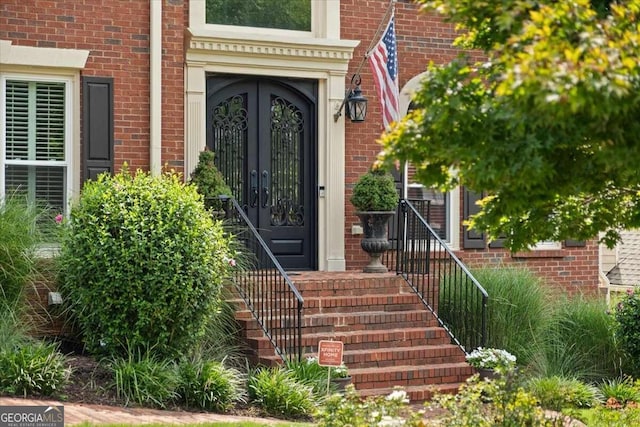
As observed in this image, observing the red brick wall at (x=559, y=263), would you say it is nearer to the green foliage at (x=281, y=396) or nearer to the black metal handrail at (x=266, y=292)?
the black metal handrail at (x=266, y=292)

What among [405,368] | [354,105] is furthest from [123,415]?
[354,105]

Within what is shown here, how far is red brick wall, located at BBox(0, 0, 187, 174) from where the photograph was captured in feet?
37.2

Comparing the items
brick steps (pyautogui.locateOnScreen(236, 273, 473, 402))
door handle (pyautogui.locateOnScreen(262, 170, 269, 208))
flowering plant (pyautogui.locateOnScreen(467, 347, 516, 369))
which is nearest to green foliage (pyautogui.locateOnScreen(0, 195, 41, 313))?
brick steps (pyautogui.locateOnScreen(236, 273, 473, 402))

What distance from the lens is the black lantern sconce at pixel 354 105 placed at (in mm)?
12836

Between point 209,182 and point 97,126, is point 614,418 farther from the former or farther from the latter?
point 97,126

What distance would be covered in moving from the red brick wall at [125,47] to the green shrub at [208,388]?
353 centimetres

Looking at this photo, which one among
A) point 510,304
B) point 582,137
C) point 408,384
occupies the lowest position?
point 408,384

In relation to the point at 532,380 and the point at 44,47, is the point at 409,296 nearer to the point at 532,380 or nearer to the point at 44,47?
the point at 532,380

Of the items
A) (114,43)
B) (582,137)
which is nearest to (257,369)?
(114,43)

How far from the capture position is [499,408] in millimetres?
6848

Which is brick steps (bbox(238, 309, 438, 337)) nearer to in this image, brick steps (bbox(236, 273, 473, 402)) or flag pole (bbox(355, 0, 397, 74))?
brick steps (bbox(236, 273, 473, 402))

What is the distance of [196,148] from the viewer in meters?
12.0

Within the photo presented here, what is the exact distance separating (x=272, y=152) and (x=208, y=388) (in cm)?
453

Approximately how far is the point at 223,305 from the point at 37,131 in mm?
2917
